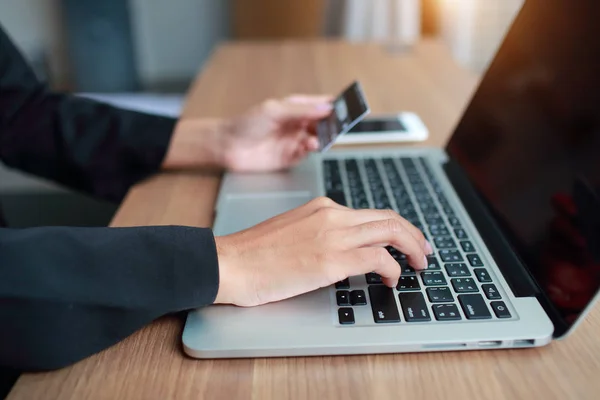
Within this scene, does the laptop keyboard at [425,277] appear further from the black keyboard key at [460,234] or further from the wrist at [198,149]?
the wrist at [198,149]

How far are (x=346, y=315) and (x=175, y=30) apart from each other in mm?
2516

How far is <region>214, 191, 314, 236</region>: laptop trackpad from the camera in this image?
613mm

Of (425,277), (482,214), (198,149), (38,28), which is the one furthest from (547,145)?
(38,28)

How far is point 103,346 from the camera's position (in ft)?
1.47

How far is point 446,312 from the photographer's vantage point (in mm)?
452

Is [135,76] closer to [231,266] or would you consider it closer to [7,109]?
[7,109]

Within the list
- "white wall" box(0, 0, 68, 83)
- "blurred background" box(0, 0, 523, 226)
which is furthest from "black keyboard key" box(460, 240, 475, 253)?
"white wall" box(0, 0, 68, 83)

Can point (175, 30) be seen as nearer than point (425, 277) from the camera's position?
No

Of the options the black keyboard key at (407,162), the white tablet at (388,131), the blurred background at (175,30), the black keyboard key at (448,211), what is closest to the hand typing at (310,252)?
the black keyboard key at (448,211)

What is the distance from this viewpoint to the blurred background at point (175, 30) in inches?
86.5

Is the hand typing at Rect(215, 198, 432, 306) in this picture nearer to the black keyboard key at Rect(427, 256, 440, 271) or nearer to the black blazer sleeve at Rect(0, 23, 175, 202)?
the black keyboard key at Rect(427, 256, 440, 271)

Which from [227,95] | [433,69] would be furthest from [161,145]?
[433,69]

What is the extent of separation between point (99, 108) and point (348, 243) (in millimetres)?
476

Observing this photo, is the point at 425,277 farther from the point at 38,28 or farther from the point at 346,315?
the point at 38,28
